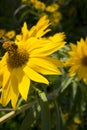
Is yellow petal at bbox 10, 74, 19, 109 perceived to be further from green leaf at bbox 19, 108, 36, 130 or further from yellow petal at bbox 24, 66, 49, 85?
green leaf at bbox 19, 108, 36, 130

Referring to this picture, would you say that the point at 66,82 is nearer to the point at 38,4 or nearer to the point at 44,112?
the point at 44,112

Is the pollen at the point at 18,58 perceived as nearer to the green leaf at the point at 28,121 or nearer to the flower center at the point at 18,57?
the flower center at the point at 18,57

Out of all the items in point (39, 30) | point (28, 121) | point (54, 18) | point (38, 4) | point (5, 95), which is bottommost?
point (28, 121)

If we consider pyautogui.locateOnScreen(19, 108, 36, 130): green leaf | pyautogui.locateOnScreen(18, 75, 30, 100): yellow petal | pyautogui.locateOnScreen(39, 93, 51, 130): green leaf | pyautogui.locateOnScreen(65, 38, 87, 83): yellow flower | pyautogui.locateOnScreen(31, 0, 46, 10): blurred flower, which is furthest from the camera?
pyautogui.locateOnScreen(31, 0, 46, 10): blurred flower

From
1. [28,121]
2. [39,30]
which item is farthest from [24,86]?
[28,121]

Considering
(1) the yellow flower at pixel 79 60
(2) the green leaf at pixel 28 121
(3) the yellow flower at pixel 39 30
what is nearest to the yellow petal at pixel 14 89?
(3) the yellow flower at pixel 39 30

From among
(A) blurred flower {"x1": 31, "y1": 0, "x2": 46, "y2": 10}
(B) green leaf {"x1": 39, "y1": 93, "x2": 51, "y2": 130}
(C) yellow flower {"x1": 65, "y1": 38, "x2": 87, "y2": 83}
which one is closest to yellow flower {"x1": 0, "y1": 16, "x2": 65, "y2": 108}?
(B) green leaf {"x1": 39, "y1": 93, "x2": 51, "y2": 130}
